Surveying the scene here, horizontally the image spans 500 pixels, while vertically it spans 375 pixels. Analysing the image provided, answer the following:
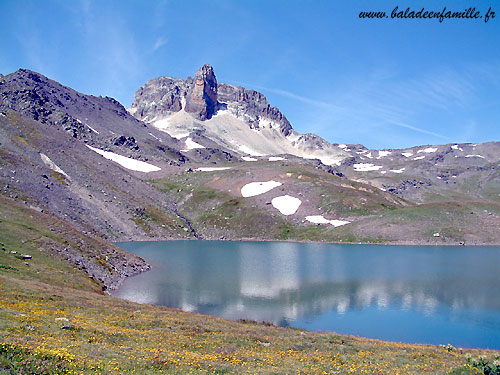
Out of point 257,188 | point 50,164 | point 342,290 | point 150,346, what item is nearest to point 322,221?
point 257,188

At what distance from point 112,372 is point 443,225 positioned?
136799mm

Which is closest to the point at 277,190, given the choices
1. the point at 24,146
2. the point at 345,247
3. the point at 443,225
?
the point at 345,247

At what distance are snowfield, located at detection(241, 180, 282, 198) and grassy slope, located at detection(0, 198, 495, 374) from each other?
4938 inches

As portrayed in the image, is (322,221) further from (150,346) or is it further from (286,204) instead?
(150,346)

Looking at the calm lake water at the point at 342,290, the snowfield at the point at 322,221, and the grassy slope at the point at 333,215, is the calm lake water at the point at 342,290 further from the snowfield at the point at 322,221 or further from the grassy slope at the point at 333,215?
the snowfield at the point at 322,221

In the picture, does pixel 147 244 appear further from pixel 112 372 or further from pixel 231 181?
pixel 112 372

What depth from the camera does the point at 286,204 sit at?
153 metres

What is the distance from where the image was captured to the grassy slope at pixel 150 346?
16125 millimetres

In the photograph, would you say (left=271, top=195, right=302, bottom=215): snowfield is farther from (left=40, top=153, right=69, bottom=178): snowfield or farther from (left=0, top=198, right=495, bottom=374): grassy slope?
(left=0, top=198, right=495, bottom=374): grassy slope

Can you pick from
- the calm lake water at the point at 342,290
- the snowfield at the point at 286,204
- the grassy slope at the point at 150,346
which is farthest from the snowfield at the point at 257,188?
the grassy slope at the point at 150,346

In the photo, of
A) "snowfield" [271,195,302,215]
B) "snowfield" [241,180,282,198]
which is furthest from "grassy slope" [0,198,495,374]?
"snowfield" [241,180,282,198]

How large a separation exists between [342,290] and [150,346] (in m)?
43.5

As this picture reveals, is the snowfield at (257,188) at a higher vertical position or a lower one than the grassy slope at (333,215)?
higher

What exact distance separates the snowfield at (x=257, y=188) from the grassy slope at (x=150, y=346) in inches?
4938
